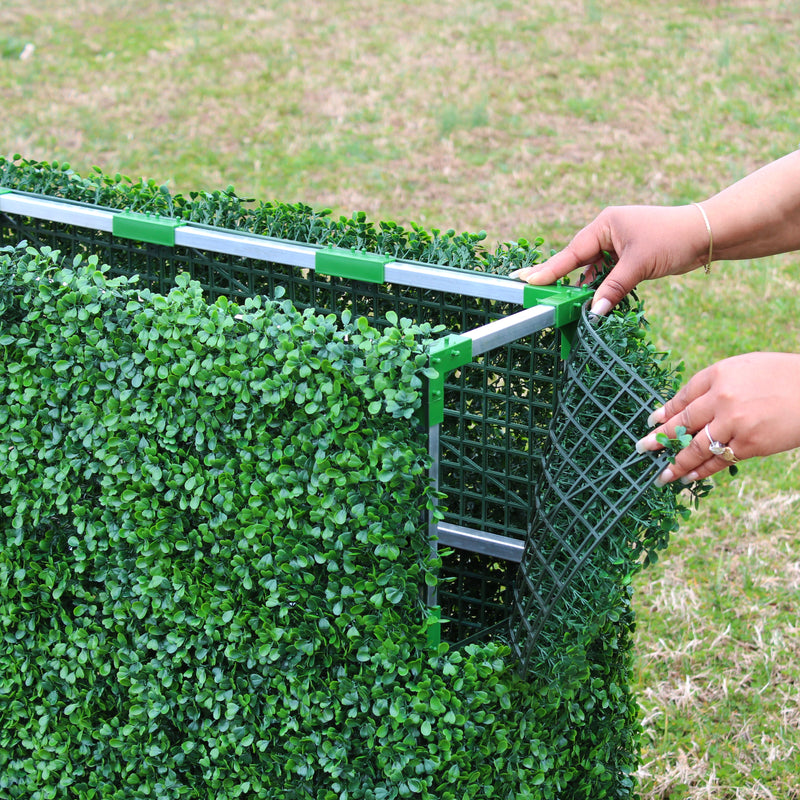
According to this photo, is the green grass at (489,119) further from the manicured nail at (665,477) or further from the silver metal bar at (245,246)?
the silver metal bar at (245,246)

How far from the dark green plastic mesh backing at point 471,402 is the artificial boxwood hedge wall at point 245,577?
39 centimetres

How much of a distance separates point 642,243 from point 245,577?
124cm

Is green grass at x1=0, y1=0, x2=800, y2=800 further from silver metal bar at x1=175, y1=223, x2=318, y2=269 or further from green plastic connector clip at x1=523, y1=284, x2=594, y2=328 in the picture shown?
silver metal bar at x1=175, y1=223, x2=318, y2=269

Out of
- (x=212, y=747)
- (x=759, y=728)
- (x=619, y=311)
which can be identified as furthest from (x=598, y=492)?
(x=759, y=728)

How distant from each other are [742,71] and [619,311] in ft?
24.2

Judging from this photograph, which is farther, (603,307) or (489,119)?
(489,119)

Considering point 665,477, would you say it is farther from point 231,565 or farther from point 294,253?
point 294,253

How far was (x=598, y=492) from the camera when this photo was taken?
2.09 m

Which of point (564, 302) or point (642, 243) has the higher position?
point (642, 243)

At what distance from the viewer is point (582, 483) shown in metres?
2.23

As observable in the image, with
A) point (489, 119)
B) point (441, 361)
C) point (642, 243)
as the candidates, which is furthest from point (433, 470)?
point (489, 119)

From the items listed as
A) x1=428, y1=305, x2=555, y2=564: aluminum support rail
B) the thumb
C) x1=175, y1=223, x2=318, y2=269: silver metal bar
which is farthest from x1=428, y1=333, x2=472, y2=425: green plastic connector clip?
x1=175, y1=223, x2=318, y2=269: silver metal bar

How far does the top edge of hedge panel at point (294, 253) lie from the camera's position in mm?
2482

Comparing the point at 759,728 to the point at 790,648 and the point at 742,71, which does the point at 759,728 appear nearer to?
the point at 790,648
